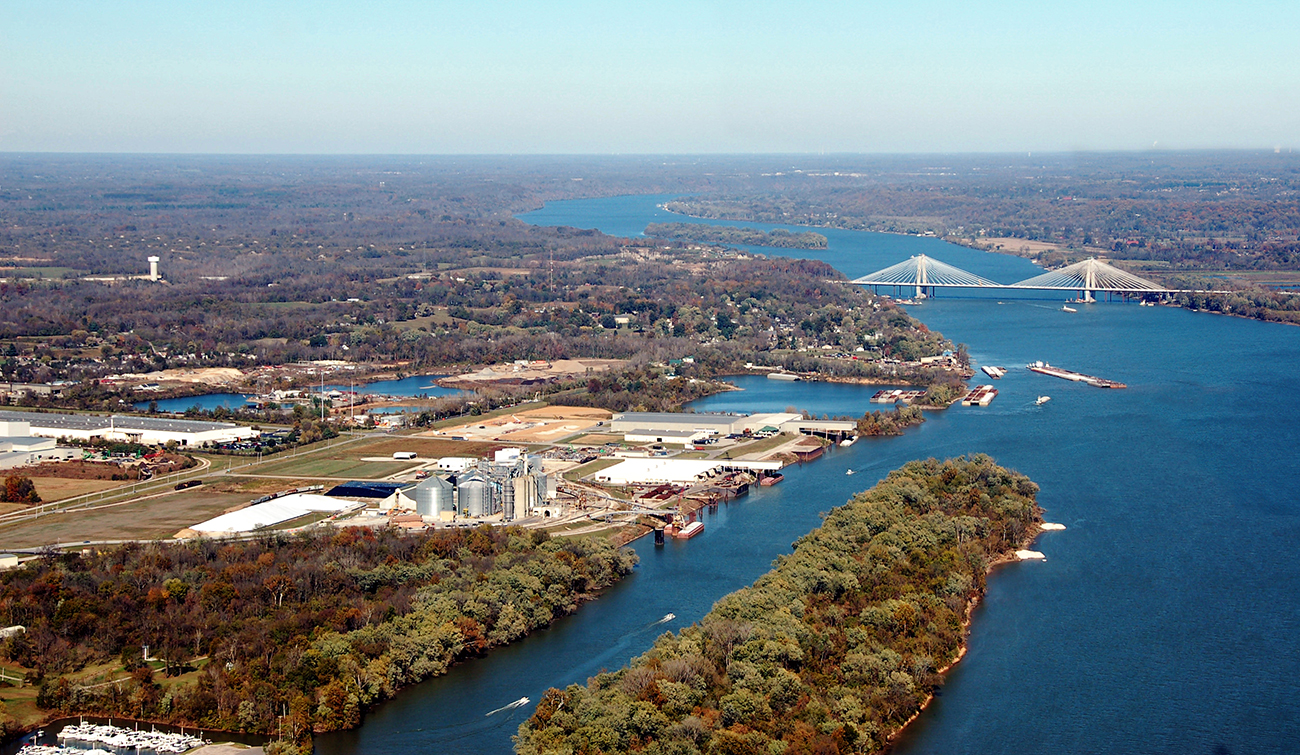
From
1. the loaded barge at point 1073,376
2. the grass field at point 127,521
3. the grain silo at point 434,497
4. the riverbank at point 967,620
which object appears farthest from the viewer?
the loaded barge at point 1073,376

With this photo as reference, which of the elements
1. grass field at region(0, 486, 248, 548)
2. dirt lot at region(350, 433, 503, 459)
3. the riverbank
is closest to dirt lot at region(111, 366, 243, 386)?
dirt lot at region(350, 433, 503, 459)

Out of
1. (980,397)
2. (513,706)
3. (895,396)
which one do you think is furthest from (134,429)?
(980,397)

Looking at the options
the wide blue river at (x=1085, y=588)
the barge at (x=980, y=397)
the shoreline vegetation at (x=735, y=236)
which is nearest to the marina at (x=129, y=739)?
the wide blue river at (x=1085, y=588)

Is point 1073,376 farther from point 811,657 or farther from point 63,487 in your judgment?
point 63,487

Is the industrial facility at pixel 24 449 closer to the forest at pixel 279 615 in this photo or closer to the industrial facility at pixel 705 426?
the forest at pixel 279 615

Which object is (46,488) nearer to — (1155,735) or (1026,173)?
(1155,735)

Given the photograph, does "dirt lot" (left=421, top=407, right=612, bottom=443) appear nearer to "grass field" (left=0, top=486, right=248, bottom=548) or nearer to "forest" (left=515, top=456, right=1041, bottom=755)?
"grass field" (left=0, top=486, right=248, bottom=548)
